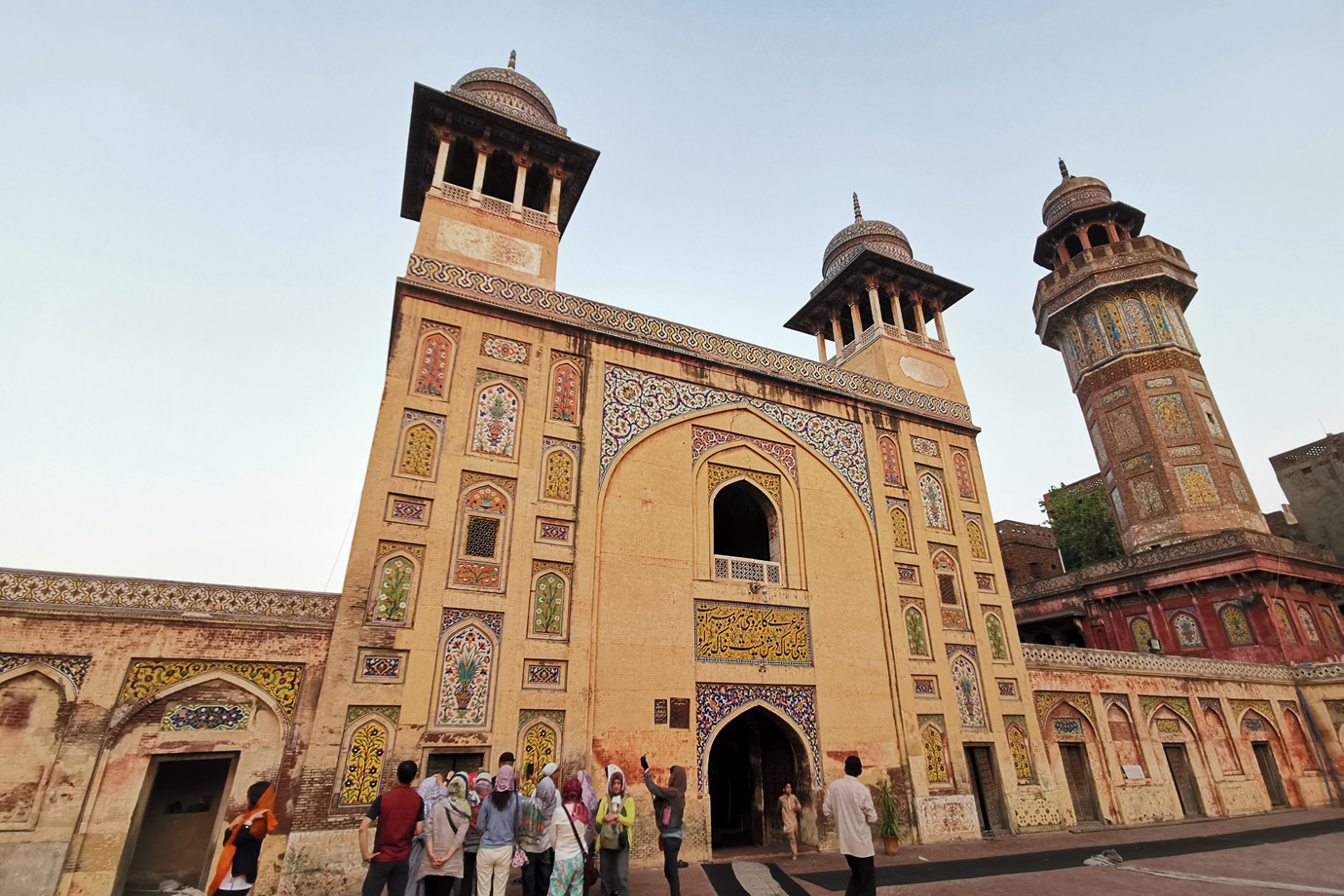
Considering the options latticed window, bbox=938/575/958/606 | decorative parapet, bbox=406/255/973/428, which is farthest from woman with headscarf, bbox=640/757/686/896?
latticed window, bbox=938/575/958/606

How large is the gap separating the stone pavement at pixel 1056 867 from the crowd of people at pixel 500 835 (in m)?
1.27

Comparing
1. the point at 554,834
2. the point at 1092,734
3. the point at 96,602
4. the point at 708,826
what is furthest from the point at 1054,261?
the point at 96,602

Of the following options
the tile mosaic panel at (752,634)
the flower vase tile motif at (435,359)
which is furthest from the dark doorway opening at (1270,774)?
the flower vase tile motif at (435,359)

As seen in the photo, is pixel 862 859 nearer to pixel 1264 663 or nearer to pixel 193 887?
pixel 193 887

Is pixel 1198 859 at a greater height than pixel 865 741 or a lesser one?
lesser

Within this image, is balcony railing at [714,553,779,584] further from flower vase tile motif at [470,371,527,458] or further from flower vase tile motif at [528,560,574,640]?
flower vase tile motif at [470,371,527,458]

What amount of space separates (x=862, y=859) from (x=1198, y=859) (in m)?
6.73

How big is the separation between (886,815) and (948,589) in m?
4.41

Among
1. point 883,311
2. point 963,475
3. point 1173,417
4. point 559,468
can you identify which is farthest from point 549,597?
point 1173,417

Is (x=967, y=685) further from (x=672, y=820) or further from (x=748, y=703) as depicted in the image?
(x=672, y=820)

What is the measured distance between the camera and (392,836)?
16.2 ft

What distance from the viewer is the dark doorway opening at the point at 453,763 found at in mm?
8016

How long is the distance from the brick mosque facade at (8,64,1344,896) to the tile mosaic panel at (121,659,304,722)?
0.08 feet

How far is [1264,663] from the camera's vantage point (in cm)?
1664
